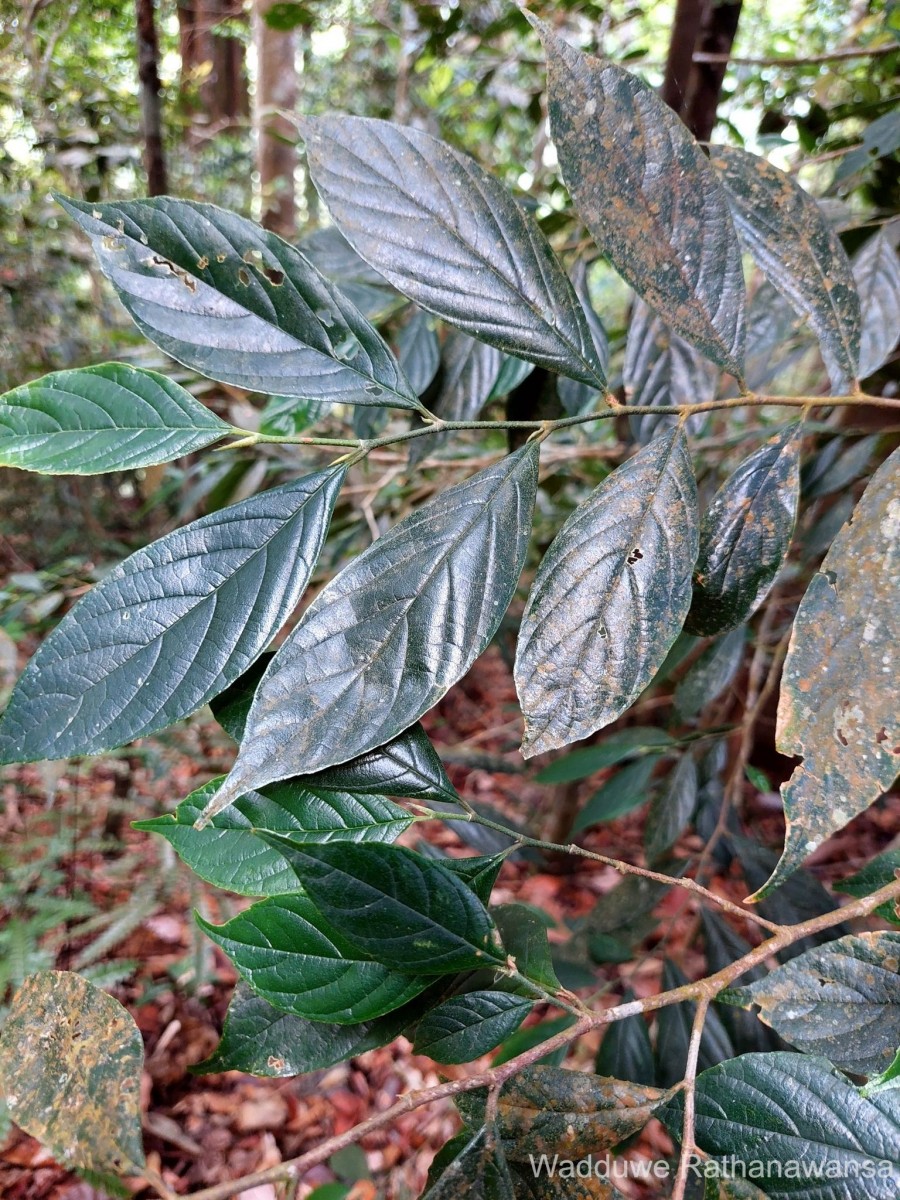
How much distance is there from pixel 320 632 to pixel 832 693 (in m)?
0.24

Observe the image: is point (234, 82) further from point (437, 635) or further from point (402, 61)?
point (437, 635)

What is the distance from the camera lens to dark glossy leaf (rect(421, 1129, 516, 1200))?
31 cm

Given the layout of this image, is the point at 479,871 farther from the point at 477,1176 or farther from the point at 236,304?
the point at 236,304

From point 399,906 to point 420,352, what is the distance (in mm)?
493

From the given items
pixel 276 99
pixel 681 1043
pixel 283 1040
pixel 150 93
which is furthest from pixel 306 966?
pixel 276 99

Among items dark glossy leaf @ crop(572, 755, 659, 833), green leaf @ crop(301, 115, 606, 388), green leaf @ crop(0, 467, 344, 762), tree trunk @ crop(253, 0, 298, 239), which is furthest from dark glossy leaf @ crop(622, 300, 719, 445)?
tree trunk @ crop(253, 0, 298, 239)

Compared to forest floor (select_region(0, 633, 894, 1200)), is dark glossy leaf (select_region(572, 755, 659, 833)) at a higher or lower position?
higher

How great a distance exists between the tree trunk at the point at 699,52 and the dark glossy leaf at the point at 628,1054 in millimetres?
1014

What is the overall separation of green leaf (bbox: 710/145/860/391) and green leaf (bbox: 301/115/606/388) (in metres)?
0.16

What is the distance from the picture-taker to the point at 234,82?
4023mm

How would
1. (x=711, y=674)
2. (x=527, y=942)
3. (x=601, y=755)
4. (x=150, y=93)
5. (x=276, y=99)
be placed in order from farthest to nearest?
(x=276, y=99), (x=150, y=93), (x=601, y=755), (x=711, y=674), (x=527, y=942)

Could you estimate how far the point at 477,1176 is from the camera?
31 cm

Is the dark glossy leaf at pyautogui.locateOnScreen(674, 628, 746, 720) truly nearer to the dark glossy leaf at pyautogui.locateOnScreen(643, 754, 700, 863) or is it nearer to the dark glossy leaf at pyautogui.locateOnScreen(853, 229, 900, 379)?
the dark glossy leaf at pyautogui.locateOnScreen(643, 754, 700, 863)

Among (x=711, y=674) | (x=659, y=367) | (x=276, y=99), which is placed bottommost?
(x=711, y=674)
